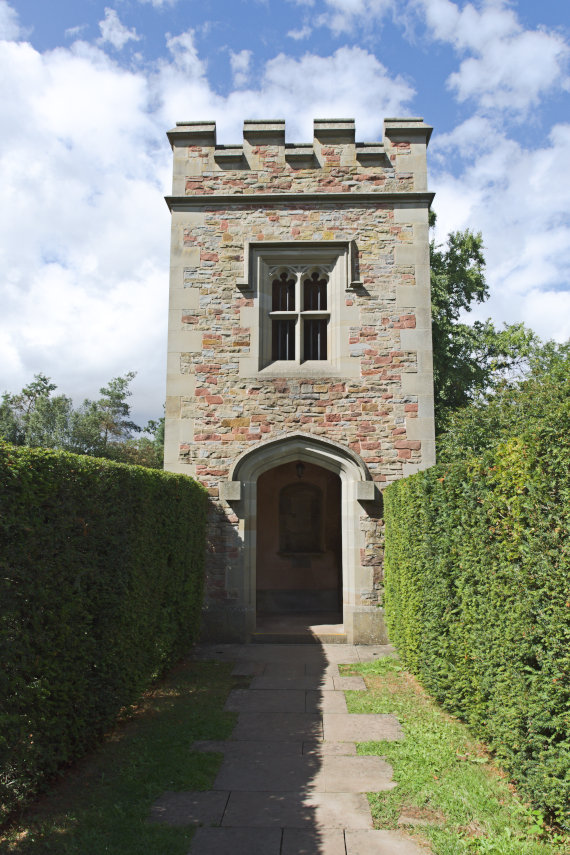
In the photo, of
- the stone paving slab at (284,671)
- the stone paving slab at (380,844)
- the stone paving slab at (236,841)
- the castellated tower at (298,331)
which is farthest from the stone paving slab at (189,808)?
the castellated tower at (298,331)

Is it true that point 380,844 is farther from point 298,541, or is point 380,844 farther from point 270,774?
point 298,541

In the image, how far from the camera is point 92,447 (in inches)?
1204

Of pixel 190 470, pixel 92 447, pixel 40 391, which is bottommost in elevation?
pixel 190 470

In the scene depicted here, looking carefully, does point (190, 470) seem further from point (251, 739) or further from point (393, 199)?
point (393, 199)

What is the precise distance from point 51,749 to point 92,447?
2824 centimetres

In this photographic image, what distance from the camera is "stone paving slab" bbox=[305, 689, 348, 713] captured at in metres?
5.75

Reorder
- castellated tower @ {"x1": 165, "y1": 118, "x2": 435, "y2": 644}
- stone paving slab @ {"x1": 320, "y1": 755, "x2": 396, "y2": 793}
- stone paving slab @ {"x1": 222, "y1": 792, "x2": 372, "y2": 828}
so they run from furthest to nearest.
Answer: castellated tower @ {"x1": 165, "y1": 118, "x2": 435, "y2": 644} < stone paving slab @ {"x1": 320, "y1": 755, "x2": 396, "y2": 793} < stone paving slab @ {"x1": 222, "y1": 792, "x2": 372, "y2": 828}

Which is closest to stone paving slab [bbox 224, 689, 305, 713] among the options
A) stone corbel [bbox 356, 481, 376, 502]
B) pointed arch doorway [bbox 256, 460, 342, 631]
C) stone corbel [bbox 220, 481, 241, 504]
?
stone corbel [bbox 220, 481, 241, 504]

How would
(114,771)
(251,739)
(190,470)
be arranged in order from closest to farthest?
(114,771), (251,739), (190,470)

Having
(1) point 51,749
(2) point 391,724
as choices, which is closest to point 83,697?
(1) point 51,749

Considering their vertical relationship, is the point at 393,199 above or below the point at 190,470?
above

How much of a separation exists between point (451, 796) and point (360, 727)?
1557 millimetres

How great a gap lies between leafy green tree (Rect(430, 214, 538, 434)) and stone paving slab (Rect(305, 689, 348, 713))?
9.72 metres

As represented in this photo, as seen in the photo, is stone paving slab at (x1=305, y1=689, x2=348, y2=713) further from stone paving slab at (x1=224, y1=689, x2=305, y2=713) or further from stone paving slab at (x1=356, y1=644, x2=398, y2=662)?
stone paving slab at (x1=356, y1=644, x2=398, y2=662)
